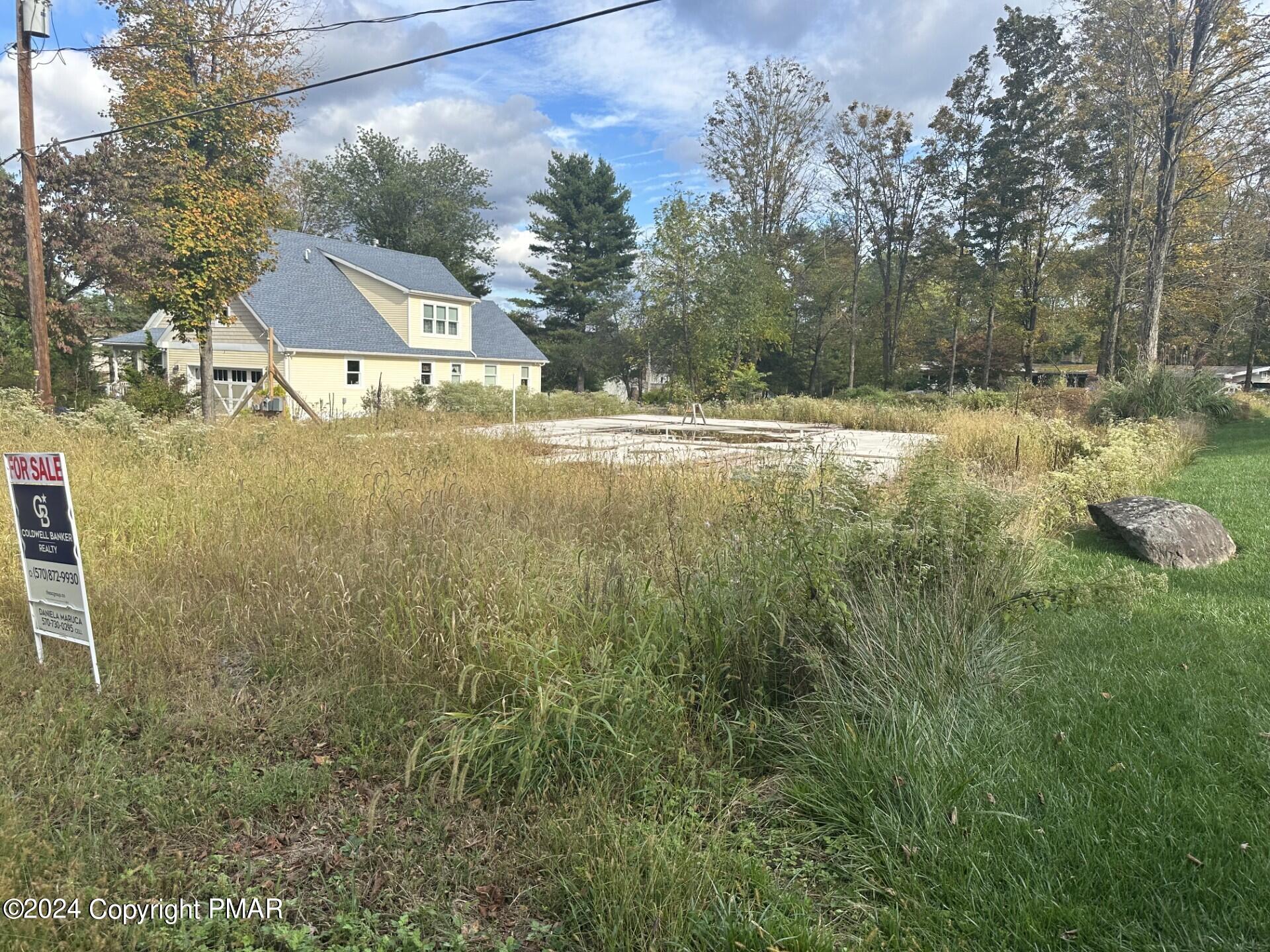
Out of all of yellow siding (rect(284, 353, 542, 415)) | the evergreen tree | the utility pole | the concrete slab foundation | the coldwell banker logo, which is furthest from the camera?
the evergreen tree

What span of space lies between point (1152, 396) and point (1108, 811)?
15.6m

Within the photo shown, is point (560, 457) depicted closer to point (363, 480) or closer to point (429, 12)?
point (363, 480)

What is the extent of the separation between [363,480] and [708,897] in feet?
17.8

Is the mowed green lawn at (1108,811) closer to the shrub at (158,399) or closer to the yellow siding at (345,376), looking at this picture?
the shrub at (158,399)

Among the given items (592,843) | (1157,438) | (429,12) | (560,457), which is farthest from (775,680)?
(1157,438)

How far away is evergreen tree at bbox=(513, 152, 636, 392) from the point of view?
141ft

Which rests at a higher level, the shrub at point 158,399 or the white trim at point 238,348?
the white trim at point 238,348

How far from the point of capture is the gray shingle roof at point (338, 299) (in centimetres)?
2559

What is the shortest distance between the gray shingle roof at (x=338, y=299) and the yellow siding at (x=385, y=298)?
27cm

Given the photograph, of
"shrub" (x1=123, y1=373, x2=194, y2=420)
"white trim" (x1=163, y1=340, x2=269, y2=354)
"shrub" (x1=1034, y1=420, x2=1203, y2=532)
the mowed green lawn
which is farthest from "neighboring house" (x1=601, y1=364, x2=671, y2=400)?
the mowed green lawn

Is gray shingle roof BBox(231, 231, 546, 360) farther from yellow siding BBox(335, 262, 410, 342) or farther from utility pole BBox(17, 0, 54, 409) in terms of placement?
utility pole BBox(17, 0, 54, 409)

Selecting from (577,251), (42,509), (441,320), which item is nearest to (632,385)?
(577,251)

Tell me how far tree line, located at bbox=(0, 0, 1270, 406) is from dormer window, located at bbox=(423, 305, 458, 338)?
8235mm

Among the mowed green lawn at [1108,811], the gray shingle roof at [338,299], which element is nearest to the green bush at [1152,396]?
the mowed green lawn at [1108,811]
